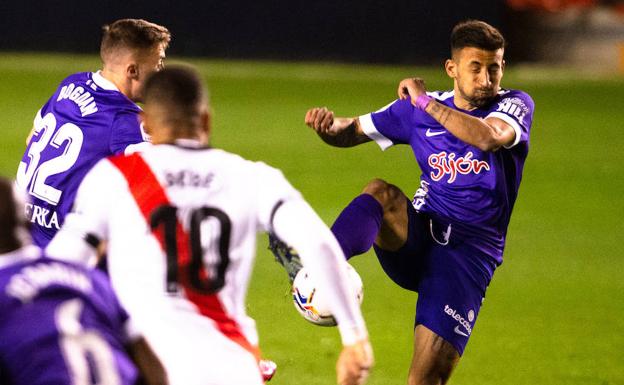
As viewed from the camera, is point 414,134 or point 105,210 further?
point 414,134

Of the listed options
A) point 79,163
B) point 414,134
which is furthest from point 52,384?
point 414,134

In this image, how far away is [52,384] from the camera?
10.7 feet

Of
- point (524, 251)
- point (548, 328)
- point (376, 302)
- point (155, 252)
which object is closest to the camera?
point (155, 252)

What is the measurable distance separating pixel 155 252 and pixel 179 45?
2439 centimetres

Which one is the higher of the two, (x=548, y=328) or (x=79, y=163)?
(x=79, y=163)

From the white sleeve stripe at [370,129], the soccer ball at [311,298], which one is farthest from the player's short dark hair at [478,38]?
the soccer ball at [311,298]

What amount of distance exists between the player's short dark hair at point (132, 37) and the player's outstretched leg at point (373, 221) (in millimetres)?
1460

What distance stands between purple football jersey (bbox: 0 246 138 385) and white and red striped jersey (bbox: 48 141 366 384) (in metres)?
0.40

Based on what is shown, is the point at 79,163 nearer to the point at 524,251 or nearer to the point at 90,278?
the point at 90,278

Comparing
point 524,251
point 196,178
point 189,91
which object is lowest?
point 524,251

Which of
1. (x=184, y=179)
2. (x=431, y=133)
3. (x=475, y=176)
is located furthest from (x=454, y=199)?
(x=184, y=179)

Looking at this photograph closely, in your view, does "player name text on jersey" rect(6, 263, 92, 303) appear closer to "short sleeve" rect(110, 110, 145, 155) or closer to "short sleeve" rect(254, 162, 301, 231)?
"short sleeve" rect(254, 162, 301, 231)

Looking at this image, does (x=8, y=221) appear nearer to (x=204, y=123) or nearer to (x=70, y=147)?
(x=204, y=123)

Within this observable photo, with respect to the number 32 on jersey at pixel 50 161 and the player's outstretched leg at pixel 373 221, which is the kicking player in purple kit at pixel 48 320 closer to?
the player's outstretched leg at pixel 373 221
